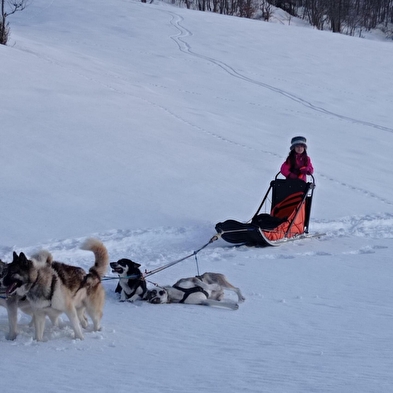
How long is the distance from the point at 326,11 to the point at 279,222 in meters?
35.5

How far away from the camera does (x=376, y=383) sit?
11.3 feet

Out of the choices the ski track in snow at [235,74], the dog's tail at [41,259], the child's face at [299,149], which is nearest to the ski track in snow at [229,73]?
the ski track in snow at [235,74]

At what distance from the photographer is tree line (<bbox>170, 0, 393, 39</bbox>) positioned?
36.7 meters

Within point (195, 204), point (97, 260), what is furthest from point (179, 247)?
point (97, 260)

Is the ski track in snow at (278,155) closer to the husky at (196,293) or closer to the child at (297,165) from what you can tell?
the child at (297,165)

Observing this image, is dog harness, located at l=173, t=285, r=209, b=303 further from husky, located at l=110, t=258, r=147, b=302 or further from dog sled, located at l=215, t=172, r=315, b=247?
dog sled, located at l=215, t=172, r=315, b=247

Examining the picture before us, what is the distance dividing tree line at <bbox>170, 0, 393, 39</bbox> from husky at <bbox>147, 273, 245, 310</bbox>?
107 ft

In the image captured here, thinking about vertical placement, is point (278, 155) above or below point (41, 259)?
below

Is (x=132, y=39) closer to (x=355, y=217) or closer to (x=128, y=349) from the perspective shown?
(x=355, y=217)

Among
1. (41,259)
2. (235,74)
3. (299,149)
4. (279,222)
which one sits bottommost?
(279,222)

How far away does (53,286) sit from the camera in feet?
12.8

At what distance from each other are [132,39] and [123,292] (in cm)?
1912

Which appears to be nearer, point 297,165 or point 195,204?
point 297,165

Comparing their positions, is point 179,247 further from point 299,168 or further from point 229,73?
point 229,73
